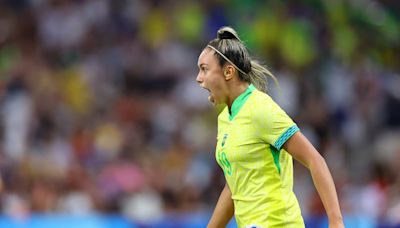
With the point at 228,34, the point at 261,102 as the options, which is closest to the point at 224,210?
the point at 261,102

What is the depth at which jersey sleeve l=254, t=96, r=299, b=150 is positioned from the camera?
593 cm

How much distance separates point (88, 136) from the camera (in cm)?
1307

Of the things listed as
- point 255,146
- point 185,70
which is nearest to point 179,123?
point 185,70

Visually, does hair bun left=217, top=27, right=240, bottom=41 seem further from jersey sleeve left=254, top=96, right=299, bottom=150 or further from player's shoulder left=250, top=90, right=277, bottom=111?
jersey sleeve left=254, top=96, right=299, bottom=150

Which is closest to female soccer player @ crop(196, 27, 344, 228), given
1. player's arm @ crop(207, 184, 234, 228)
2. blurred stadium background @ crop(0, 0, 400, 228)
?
player's arm @ crop(207, 184, 234, 228)

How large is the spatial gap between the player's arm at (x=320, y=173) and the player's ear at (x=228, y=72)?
22.2 inches

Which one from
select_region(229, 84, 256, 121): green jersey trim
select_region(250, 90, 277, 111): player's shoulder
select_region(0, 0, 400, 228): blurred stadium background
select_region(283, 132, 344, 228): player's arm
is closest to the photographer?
select_region(283, 132, 344, 228): player's arm

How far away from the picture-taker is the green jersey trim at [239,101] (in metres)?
6.21

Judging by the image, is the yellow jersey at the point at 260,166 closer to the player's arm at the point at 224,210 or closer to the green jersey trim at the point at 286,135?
the green jersey trim at the point at 286,135

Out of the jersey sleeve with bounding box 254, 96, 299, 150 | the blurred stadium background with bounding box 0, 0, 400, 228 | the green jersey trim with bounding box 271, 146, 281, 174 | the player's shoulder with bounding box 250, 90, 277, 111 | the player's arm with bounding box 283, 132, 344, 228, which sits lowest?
the player's arm with bounding box 283, 132, 344, 228

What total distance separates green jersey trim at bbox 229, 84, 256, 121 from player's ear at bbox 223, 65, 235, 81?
125 mm

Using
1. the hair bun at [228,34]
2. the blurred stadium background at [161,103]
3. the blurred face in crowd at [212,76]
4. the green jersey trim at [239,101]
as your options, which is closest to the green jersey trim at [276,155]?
the green jersey trim at [239,101]

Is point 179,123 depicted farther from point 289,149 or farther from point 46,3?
point 289,149

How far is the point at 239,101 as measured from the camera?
6.23m
